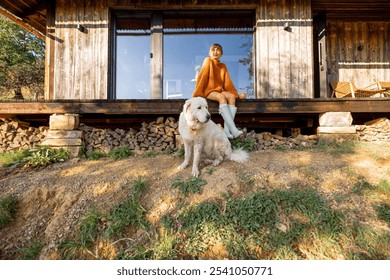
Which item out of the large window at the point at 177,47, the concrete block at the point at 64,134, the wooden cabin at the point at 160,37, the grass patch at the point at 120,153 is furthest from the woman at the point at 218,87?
the large window at the point at 177,47

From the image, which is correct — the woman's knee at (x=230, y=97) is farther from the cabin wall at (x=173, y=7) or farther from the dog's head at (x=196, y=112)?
the cabin wall at (x=173, y=7)

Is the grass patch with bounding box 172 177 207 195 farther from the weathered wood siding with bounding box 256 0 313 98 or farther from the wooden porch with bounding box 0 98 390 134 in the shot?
the weathered wood siding with bounding box 256 0 313 98

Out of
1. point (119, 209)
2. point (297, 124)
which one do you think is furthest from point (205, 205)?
point (297, 124)

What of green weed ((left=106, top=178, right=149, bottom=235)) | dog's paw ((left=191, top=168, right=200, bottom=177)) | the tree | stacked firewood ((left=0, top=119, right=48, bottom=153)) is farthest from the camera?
the tree

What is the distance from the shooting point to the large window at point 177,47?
6398 millimetres

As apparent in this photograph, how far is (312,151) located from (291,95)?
2314 mm

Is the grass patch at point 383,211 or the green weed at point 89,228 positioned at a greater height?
the grass patch at point 383,211

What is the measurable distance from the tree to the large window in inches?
270

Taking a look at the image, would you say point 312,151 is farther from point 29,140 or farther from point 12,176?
point 29,140

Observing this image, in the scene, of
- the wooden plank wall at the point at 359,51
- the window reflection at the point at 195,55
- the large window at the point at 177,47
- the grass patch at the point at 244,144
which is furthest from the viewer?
the window reflection at the point at 195,55

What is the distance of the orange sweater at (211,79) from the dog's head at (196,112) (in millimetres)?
1185

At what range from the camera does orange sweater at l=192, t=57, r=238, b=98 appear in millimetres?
3965

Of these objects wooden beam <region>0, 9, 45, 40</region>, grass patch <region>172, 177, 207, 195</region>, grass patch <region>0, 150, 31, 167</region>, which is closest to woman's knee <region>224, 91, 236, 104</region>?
grass patch <region>172, 177, 207, 195</region>

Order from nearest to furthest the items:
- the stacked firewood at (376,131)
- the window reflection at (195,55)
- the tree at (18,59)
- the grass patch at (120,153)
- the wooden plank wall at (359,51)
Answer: the grass patch at (120,153) < the stacked firewood at (376,131) < the wooden plank wall at (359,51) < the window reflection at (195,55) < the tree at (18,59)
